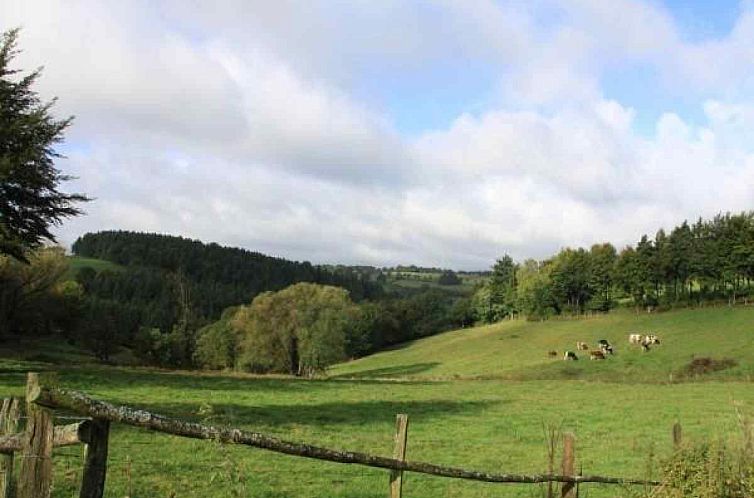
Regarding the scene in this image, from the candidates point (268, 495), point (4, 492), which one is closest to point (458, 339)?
point (268, 495)

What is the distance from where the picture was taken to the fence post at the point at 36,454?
3.86 metres

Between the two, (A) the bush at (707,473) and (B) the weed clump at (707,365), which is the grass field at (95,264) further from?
(A) the bush at (707,473)

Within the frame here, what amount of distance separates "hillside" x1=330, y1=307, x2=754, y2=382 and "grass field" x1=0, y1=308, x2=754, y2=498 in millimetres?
1536

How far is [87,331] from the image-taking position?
99000mm

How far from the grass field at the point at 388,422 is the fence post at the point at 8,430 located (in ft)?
5.07

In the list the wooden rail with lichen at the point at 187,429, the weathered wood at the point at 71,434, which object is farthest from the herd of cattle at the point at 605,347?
the weathered wood at the point at 71,434

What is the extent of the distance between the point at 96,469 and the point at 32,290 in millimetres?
77773

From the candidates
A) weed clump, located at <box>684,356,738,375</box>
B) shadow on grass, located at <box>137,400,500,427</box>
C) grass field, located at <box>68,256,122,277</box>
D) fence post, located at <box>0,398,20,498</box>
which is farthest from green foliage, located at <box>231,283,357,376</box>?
grass field, located at <box>68,256,122,277</box>

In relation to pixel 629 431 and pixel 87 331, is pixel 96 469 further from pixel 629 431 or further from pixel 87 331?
pixel 87 331

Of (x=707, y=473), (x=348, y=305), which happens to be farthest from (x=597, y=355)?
(x=707, y=473)

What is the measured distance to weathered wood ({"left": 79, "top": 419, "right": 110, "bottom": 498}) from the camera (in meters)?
4.13

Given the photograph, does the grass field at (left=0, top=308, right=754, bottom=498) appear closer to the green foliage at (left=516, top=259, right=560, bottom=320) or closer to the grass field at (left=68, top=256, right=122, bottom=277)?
the green foliage at (left=516, top=259, right=560, bottom=320)

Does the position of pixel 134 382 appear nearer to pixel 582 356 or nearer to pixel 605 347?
pixel 582 356

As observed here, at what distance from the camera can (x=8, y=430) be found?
19.6 ft
